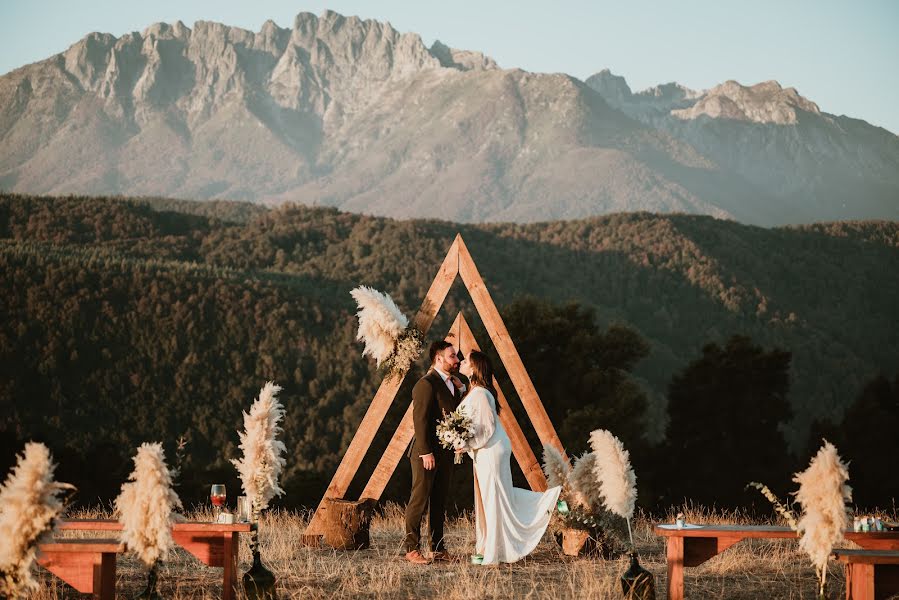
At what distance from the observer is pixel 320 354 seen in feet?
144

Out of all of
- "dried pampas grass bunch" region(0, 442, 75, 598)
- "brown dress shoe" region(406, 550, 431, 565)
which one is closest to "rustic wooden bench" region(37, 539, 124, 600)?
"dried pampas grass bunch" region(0, 442, 75, 598)

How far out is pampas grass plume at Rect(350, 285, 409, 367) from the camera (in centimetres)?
950

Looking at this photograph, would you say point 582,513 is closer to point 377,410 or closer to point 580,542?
point 580,542

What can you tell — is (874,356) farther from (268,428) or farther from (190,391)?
(268,428)

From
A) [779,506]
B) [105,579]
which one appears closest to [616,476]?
[779,506]

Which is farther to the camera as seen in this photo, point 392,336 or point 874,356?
point 874,356

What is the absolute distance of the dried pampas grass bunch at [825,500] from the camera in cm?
564

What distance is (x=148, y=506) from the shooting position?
19.7ft

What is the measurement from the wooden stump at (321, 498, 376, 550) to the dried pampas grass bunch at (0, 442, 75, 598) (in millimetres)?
4411

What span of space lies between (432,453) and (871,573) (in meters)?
3.66

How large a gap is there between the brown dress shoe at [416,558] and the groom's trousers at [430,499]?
6cm

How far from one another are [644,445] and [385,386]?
19.0 metres

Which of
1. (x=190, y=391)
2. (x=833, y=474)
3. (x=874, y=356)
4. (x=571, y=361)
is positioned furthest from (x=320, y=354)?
(x=833, y=474)

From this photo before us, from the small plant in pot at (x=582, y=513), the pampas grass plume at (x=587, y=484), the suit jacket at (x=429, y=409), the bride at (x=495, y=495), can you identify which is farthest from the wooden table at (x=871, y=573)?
the suit jacket at (x=429, y=409)
